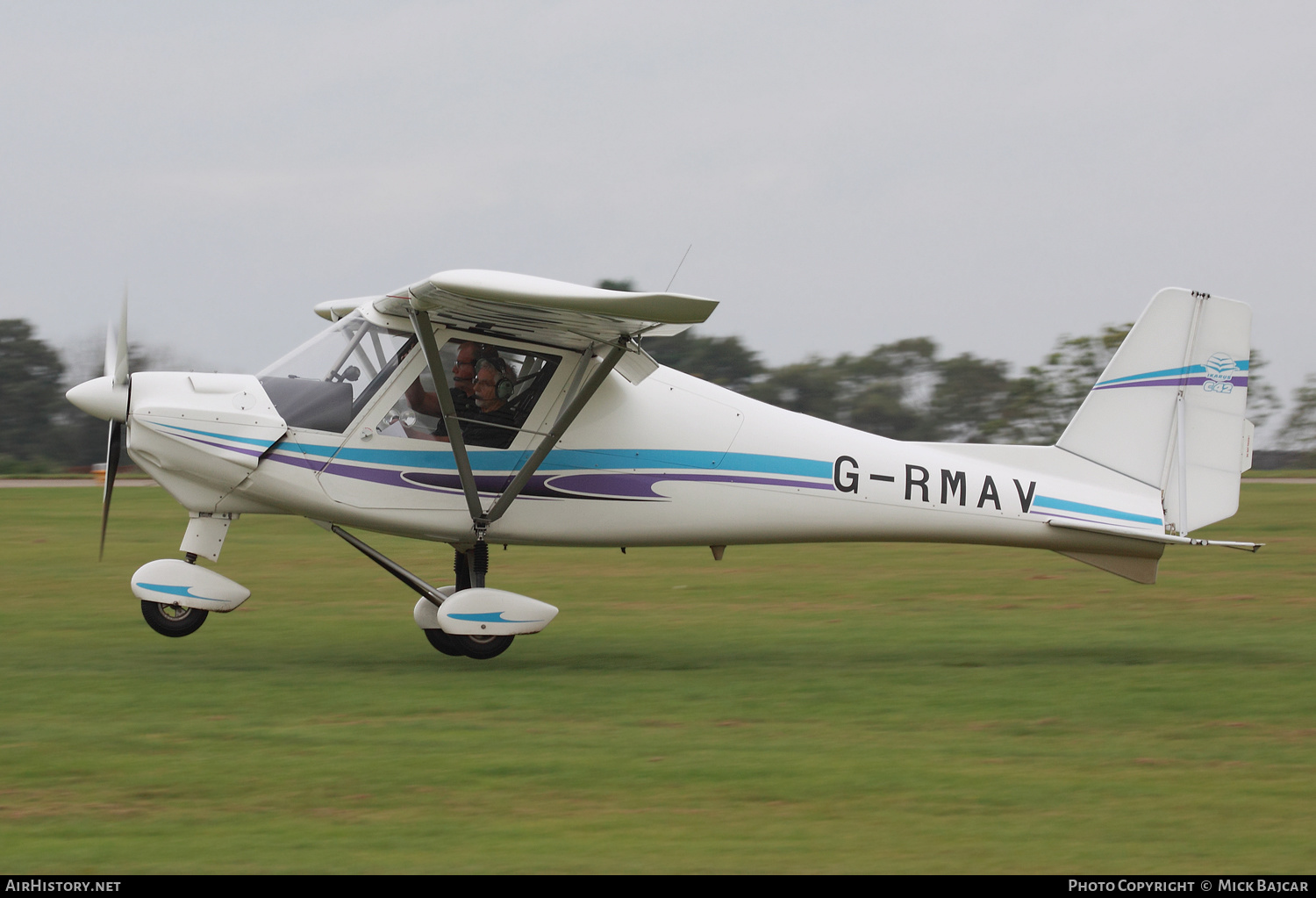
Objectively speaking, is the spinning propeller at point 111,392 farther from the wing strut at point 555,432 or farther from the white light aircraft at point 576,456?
the wing strut at point 555,432

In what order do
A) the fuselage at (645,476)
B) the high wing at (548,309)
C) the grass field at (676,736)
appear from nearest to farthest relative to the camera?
the grass field at (676,736)
the high wing at (548,309)
the fuselage at (645,476)

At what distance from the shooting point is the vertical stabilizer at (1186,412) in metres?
9.25

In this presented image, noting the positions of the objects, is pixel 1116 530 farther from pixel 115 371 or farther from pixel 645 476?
pixel 115 371

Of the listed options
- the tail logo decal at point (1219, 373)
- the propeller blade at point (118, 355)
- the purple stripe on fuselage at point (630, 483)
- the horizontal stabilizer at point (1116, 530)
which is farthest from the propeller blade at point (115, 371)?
the tail logo decal at point (1219, 373)

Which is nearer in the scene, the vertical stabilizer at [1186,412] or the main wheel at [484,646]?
the main wheel at [484,646]

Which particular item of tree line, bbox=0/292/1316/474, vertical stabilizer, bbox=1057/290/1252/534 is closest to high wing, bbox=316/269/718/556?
vertical stabilizer, bbox=1057/290/1252/534

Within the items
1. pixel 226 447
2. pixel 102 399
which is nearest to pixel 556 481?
pixel 226 447

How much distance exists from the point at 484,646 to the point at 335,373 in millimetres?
2187

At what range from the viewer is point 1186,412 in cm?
933

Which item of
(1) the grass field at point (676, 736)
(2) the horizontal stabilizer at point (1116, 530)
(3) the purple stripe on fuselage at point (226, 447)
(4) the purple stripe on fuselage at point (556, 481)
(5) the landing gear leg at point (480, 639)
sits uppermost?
(3) the purple stripe on fuselage at point (226, 447)

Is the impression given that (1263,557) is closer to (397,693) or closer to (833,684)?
(833,684)

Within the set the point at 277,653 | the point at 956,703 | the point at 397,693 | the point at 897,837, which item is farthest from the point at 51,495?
the point at 897,837

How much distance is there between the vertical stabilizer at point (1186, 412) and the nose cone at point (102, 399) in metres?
6.79

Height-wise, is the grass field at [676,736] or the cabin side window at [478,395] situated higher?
the cabin side window at [478,395]
